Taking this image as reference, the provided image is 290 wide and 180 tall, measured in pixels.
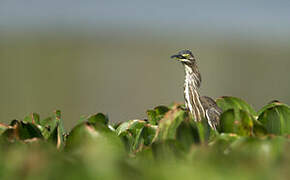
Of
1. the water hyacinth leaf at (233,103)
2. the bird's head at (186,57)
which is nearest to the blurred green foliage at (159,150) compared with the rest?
the water hyacinth leaf at (233,103)

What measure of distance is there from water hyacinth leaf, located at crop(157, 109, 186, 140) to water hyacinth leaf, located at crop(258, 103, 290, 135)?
0.51m

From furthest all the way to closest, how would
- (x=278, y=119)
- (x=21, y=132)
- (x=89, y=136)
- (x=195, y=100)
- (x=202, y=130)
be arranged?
(x=195, y=100) → (x=278, y=119) → (x=21, y=132) → (x=202, y=130) → (x=89, y=136)

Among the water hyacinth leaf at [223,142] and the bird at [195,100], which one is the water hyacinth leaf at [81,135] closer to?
the water hyacinth leaf at [223,142]

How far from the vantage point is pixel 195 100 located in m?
3.65

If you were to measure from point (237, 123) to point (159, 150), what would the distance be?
0.50m

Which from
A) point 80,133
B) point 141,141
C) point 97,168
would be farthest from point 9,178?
point 141,141

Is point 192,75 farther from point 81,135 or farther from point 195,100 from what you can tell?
point 81,135

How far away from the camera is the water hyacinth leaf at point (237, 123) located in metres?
1.84

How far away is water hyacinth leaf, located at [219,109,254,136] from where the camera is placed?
1840mm

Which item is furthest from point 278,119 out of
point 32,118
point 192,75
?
point 192,75

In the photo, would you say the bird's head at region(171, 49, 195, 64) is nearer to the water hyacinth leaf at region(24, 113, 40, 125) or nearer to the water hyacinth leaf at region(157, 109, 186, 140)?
A: the water hyacinth leaf at region(24, 113, 40, 125)

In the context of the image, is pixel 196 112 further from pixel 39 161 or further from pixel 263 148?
pixel 39 161

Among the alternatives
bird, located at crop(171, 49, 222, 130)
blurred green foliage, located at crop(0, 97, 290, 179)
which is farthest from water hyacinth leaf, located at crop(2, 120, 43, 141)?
bird, located at crop(171, 49, 222, 130)

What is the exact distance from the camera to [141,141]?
1.99 m
